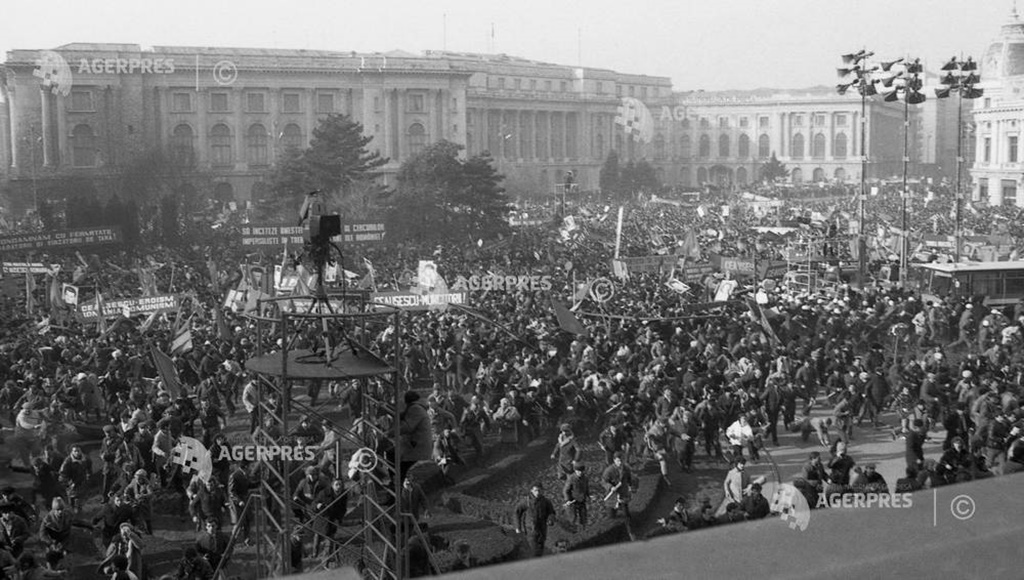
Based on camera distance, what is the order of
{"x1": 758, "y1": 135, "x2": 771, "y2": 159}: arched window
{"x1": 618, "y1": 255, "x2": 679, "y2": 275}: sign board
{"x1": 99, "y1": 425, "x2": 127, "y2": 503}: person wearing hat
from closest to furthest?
{"x1": 99, "y1": 425, "x2": 127, "y2": 503}: person wearing hat → {"x1": 618, "y1": 255, "x2": 679, "y2": 275}: sign board → {"x1": 758, "y1": 135, "x2": 771, "y2": 159}: arched window

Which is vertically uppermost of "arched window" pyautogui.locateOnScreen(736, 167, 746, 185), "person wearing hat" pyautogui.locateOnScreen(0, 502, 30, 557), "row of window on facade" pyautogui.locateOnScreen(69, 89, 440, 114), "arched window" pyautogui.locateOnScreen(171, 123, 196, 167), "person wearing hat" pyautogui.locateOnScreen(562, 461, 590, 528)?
"row of window on facade" pyautogui.locateOnScreen(69, 89, 440, 114)

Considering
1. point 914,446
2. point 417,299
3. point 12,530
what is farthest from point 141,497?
point 417,299

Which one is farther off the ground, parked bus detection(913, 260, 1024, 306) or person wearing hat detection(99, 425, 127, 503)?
parked bus detection(913, 260, 1024, 306)

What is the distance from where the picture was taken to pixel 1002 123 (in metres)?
63.5

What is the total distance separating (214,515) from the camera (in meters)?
11.1

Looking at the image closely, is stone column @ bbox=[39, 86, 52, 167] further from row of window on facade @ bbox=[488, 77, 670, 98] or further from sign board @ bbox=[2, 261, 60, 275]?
sign board @ bbox=[2, 261, 60, 275]

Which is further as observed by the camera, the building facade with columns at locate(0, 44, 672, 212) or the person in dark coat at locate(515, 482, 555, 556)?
the building facade with columns at locate(0, 44, 672, 212)

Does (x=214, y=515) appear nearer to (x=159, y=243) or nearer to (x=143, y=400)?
(x=143, y=400)

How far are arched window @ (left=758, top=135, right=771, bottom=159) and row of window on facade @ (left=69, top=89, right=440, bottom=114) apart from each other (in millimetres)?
45547

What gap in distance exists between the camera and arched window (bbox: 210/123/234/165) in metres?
73.7

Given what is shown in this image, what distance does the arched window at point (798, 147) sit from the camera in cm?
11019

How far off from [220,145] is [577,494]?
215 feet

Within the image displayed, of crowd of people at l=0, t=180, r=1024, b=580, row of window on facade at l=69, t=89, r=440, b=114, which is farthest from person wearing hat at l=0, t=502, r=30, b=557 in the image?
row of window on facade at l=69, t=89, r=440, b=114

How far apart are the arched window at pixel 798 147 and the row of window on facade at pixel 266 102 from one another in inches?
1797
